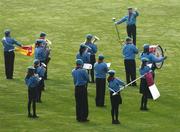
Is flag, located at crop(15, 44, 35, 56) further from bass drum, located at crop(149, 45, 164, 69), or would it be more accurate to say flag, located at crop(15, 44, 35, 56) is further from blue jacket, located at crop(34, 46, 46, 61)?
bass drum, located at crop(149, 45, 164, 69)

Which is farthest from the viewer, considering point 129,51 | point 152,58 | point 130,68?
point 130,68

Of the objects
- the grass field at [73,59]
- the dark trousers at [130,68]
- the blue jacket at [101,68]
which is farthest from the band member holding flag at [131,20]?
the blue jacket at [101,68]

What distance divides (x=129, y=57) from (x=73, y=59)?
6.11 metres

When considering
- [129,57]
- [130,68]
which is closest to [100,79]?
[129,57]

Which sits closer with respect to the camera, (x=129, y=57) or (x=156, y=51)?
(x=156, y=51)

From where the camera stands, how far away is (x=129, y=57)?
30.4m

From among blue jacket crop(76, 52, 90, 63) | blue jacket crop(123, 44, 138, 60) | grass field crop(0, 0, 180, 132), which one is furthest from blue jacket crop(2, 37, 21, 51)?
blue jacket crop(123, 44, 138, 60)

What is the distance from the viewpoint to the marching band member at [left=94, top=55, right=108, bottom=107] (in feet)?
88.7

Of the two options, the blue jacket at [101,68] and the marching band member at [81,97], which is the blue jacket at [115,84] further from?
the blue jacket at [101,68]

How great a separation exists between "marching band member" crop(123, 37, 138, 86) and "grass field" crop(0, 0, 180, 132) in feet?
2.35

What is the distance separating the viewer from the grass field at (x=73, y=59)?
25.2m

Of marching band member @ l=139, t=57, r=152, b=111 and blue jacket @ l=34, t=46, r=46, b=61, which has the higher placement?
blue jacket @ l=34, t=46, r=46, b=61

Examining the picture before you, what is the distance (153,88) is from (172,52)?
11.7 metres

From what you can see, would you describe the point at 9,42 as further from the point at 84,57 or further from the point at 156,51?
the point at 156,51
